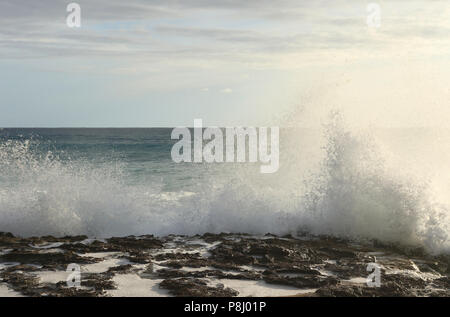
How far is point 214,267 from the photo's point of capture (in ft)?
24.8

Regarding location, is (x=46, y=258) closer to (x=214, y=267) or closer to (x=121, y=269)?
(x=121, y=269)

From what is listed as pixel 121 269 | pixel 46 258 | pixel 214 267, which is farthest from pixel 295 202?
pixel 46 258

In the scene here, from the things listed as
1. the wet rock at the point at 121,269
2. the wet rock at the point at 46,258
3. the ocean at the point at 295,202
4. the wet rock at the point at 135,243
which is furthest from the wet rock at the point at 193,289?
the ocean at the point at 295,202

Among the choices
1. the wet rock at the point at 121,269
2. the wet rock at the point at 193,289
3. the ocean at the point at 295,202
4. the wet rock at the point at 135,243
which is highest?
the ocean at the point at 295,202

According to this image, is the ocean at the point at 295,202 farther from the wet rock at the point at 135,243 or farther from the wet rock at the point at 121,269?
the wet rock at the point at 121,269

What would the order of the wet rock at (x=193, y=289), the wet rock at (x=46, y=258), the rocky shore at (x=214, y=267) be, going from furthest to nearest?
the wet rock at (x=46, y=258) < the rocky shore at (x=214, y=267) < the wet rock at (x=193, y=289)

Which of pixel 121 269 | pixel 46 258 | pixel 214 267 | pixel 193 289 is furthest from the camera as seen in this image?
pixel 46 258

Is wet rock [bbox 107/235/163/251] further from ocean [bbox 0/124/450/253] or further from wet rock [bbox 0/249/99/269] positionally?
ocean [bbox 0/124/450/253]

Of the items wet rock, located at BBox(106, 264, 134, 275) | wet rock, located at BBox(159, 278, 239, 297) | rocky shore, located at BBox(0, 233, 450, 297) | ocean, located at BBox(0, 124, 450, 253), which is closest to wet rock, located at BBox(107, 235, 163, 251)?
rocky shore, located at BBox(0, 233, 450, 297)

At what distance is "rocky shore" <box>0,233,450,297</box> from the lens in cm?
642

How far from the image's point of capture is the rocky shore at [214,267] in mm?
6422

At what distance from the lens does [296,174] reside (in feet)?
50.4
